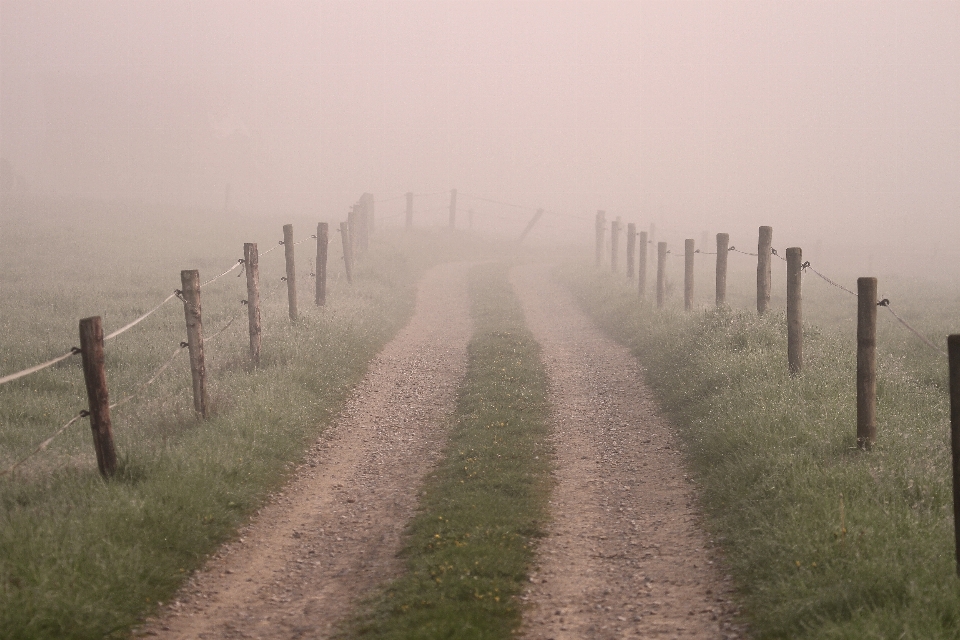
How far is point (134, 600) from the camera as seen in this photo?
6.39 meters

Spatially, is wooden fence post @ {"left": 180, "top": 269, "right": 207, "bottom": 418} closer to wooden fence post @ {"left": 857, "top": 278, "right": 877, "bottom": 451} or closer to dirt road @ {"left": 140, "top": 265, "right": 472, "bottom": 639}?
dirt road @ {"left": 140, "top": 265, "right": 472, "bottom": 639}

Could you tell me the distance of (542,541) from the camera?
7.84 m

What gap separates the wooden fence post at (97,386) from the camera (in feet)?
25.9

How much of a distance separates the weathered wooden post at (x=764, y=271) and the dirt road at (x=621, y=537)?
134 inches

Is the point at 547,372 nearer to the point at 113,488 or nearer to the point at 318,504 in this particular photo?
the point at 318,504

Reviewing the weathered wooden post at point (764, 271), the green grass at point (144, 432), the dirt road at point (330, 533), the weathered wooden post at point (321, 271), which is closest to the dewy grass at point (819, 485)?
the weathered wooden post at point (764, 271)

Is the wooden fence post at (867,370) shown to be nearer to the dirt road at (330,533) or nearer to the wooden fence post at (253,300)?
the dirt road at (330,533)

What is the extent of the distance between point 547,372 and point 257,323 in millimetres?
5909

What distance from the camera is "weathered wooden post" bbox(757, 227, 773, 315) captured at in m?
15.4

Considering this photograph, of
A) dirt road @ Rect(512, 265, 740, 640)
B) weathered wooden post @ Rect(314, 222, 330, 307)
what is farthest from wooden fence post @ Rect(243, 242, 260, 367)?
weathered wooden post @ Rect(314, 222, 330, 307)

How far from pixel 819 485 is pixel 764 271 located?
8.48 meters

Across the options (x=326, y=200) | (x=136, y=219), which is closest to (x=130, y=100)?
(x=326, y=200)

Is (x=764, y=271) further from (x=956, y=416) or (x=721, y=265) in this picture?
(x=956, y=416)

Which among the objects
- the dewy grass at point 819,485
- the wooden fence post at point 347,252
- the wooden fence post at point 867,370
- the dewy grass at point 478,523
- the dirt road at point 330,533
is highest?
the wooden fence post at point 347,252
